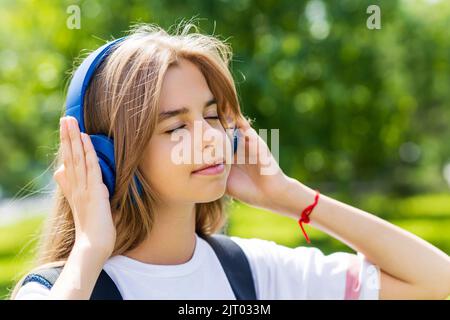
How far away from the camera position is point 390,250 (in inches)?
69.0

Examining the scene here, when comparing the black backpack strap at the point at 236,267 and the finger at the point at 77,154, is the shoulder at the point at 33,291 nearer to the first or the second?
the finger at the point at 77,154

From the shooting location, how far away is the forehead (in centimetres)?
159

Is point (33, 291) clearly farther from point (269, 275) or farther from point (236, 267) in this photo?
point (269, 275)

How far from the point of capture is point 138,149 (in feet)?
5.16

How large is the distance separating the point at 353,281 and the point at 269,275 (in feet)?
0.77

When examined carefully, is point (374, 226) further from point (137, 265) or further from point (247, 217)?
point (247, 217)

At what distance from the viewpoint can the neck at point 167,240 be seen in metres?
1.67

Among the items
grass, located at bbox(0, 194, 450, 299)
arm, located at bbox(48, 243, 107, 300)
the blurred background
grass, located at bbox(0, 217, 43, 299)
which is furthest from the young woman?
grass, located at bbox(0, 194, 450, 299)

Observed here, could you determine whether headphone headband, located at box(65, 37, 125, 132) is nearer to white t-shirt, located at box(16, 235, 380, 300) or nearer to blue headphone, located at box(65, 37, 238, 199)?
blue headphone, located at box(65, 37, 238, 199)

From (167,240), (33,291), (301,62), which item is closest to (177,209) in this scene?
(167,240)

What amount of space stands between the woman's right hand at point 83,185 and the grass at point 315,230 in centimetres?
602

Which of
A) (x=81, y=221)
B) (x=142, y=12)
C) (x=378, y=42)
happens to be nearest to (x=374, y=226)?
(x=81, y=221)

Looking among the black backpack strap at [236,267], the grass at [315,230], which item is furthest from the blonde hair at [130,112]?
the grass at [315,230]
